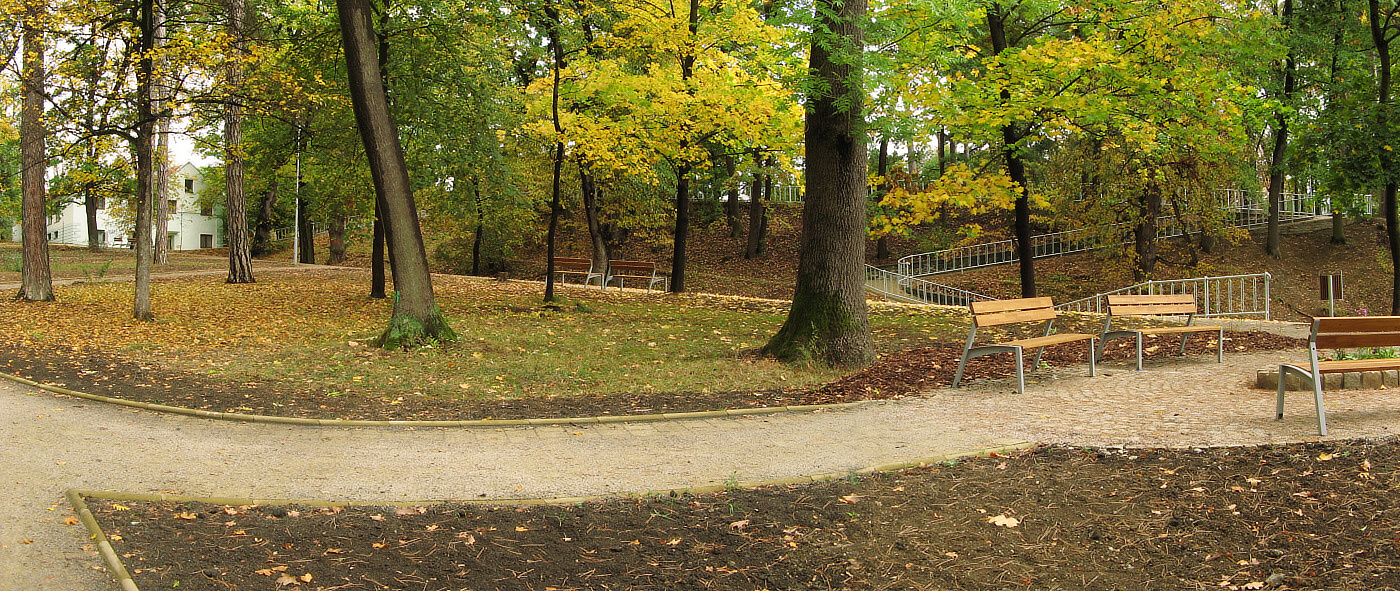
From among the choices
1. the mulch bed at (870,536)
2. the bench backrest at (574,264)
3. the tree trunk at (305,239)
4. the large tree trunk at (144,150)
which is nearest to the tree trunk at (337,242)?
the tree trunk at (305,239)

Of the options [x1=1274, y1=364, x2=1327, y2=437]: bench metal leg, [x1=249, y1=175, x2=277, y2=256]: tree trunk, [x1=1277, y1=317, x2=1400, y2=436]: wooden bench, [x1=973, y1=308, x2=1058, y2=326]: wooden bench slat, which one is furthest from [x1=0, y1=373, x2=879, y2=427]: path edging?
[x1=249, y1=175, x2=277, y2=256]: tree trunk

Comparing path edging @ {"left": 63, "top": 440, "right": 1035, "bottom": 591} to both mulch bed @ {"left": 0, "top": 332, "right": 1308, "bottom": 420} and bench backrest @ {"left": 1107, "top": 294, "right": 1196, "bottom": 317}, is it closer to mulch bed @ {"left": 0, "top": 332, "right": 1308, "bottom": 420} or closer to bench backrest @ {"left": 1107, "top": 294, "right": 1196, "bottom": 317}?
mulch bed @ {"left": 0, "top": 332, "right": 1308, "bottom": 420}

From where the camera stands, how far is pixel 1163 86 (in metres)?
13.1

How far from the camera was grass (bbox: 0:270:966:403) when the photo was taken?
917cm

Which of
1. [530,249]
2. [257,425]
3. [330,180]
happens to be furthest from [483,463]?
[530,249]

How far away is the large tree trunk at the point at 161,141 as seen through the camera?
38.6 feet

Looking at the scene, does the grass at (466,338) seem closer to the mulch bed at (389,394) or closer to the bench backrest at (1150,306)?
the mulch bed at (389,394)

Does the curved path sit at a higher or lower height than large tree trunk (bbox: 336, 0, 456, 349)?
lower

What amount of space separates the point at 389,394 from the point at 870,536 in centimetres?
565

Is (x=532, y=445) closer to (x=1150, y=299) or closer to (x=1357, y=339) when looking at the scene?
(x=1357, y=339)

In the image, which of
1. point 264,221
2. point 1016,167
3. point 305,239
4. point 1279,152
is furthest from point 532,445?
point 264,221

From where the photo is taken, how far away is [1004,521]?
457 cm

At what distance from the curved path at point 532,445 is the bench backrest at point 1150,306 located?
202cm

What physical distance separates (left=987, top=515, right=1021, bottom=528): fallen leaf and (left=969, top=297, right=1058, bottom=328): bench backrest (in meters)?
4.07
